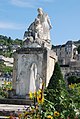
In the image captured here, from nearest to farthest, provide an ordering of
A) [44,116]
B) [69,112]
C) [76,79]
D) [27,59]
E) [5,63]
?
[44,116] → [69,112] → [27,59] → [76,79] → [5,63]

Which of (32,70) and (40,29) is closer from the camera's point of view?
(32,70)

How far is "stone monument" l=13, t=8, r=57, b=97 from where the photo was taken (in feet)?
57.8

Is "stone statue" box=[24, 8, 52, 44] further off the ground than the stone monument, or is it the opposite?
"stone statue" box=[24, 8, 52, 44]

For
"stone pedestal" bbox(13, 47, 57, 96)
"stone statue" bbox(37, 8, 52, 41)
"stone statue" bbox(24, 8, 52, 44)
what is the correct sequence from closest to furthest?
"stone pedestal" bbox(13, 47, 57, 96) < "stone statue" bbox(24, 8, 52, 44) < "stone statue" bbox(37, 8, 52, 41)

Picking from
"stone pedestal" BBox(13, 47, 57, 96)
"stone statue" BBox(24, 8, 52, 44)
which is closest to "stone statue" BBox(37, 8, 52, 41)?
"stone statue" BBox(24, 8, 52, 44)

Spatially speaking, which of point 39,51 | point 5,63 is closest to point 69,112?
point 39,51

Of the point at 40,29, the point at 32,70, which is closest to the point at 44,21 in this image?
the point at 40,29

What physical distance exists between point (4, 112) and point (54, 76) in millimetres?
5044

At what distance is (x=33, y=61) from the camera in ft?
58.6

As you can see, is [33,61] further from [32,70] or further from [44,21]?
[44,21]

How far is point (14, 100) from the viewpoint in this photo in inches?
663

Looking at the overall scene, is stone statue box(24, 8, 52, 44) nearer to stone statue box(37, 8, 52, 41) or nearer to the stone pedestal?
stone statue box(37, 8, 52, 41)

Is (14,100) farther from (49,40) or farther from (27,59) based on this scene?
(49,40)

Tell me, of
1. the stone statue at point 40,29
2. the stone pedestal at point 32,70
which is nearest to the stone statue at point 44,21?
the stone statue at point 40,29
